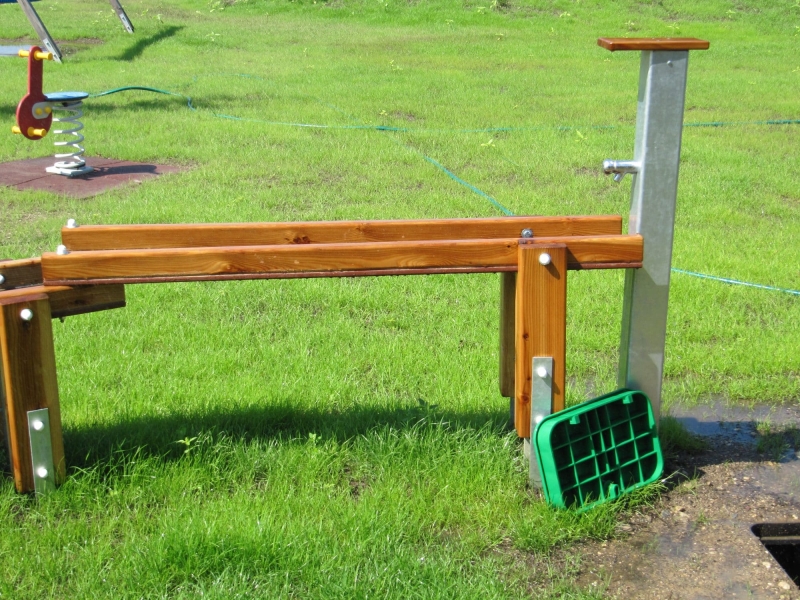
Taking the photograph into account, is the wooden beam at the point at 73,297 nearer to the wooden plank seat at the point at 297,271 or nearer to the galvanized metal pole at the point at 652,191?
the wooden plank seat at the point at 297,271

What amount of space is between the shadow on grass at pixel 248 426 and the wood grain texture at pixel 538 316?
510mm

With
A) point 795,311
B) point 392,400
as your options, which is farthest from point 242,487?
point 795,311

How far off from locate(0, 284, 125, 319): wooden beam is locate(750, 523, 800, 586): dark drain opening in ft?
7.81

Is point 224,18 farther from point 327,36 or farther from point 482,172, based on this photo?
point 482,172

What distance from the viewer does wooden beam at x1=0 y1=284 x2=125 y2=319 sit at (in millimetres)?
3020

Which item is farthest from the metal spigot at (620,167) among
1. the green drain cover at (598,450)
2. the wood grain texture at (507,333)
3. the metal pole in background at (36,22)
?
the metal pole in background at (36,22)

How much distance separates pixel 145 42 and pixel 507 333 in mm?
15592

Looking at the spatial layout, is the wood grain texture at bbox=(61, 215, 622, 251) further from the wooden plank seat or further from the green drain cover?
the green drain cover

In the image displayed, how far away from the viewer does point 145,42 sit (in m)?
17.4

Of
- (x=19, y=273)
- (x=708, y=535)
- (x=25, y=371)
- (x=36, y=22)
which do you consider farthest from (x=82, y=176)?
(x=708, y=535)

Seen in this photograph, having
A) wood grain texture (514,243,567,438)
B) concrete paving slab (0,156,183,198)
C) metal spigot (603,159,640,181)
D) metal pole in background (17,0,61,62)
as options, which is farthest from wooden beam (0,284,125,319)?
metal pole in background (17,0,61,62)

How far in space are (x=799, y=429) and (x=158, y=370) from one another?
2886 mm

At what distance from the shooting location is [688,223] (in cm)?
694

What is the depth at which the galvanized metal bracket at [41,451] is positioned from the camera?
3.03 metres
